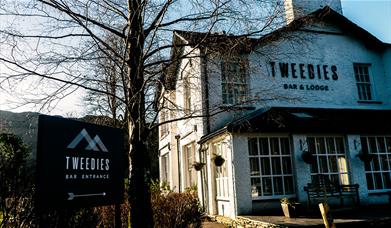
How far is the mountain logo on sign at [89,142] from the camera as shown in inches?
167

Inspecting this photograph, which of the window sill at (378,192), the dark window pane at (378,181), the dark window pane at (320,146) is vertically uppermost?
the dark window pane at (320,146)

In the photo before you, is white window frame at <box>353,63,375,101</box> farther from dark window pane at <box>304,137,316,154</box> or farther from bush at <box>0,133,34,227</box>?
bush at <box>0,133,34,227</box>

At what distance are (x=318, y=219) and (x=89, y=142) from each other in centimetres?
728

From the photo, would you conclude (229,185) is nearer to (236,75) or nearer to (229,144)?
(229,144)

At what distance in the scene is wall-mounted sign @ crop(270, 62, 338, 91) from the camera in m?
14.6

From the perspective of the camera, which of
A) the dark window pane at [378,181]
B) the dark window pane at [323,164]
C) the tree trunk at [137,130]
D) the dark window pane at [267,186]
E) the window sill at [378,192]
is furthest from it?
the dark window pane at [378,181]

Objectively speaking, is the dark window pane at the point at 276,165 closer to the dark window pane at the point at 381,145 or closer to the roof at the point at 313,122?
the roof at the point at 313,122

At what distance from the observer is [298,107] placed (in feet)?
46.4

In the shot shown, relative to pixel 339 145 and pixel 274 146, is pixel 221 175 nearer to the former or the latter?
pixel 274 146

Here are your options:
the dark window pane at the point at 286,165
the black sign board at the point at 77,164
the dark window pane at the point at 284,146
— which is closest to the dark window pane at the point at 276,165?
the dark window pane at the point at 286,165

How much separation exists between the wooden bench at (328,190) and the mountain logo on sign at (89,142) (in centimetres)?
854

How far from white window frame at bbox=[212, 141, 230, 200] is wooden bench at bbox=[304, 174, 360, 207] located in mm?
2789

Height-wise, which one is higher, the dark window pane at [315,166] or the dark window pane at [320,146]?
the dark window pane at [320,146]

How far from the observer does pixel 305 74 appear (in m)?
14.9
